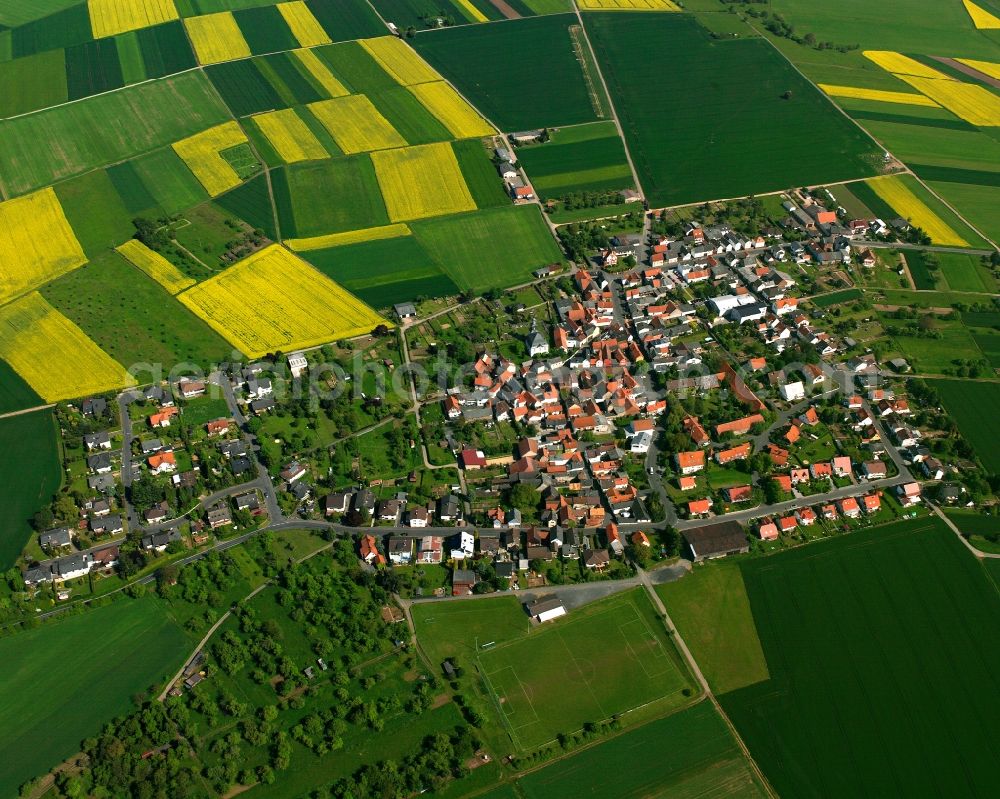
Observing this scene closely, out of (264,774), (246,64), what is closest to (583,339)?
(264,774)

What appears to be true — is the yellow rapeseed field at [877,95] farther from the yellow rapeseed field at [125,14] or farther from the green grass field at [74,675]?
the green grass field at [74,675]

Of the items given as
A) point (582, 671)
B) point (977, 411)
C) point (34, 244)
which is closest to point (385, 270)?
point (34, 244)

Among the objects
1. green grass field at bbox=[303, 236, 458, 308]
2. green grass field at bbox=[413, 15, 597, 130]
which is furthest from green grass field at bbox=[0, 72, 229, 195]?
green grass field at bbox=[413, 15, 597, 130]

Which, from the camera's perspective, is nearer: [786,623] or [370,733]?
[370,733]

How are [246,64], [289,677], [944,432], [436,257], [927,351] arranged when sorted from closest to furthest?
1. [289,677]
2. [944,432]
3. [927,351]
4. [436,257]
5. [246,64]

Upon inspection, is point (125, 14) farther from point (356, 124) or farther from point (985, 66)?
point (985, 66)

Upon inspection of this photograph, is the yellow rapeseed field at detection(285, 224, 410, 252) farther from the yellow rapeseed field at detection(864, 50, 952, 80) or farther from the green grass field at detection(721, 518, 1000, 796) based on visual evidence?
the yellow rapeseed field at detection(864, 50, 952, 80)

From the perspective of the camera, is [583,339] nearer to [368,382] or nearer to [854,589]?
[368,382]


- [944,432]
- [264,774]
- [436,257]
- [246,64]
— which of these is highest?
[246,64]
